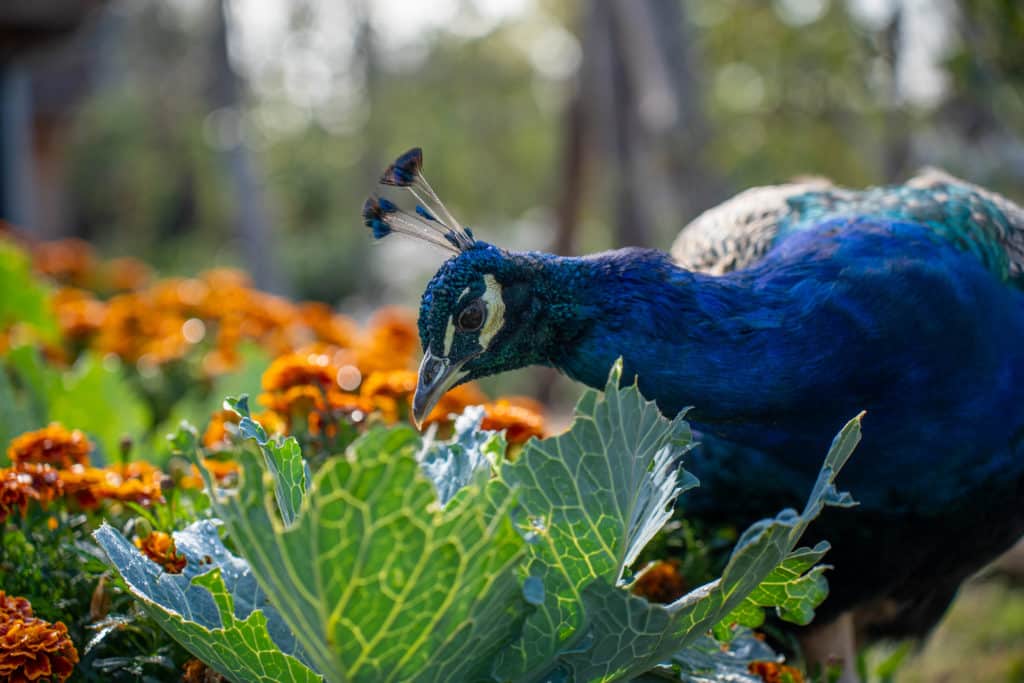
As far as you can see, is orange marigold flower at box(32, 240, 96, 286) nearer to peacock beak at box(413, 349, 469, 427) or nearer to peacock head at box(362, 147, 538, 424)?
peacock head at box(362, 147, 538, 424)

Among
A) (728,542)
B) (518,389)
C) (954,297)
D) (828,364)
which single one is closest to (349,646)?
(828,364)

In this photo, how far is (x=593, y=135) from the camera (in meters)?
7.64

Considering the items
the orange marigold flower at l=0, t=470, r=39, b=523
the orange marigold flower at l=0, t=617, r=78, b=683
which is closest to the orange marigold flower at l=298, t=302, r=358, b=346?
the orange marigold flower at l=0, t=470, r=39, b=523

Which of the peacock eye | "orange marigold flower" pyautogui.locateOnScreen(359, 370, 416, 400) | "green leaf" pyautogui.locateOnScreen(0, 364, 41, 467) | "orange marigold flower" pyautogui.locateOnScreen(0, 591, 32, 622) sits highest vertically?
the peacock eye

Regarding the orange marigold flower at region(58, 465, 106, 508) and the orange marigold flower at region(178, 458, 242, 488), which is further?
the orange marigold flower at region(178, 458, 242, 488)

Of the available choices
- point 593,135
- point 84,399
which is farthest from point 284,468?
point 593,135

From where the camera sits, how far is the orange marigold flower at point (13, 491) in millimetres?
1423

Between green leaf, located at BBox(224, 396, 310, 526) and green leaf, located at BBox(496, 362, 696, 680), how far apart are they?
A: 10.0 inches

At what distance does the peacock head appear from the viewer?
51.1 inches

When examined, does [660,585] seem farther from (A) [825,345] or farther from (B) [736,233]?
(B) [736,233]

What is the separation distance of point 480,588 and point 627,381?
49cm

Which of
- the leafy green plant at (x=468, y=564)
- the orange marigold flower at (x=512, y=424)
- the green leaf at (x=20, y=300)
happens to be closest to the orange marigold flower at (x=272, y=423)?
the orange marigold flower at (x=512, y=424)

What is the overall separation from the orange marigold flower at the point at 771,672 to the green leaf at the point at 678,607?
33 centimetres

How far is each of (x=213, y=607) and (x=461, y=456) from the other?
0.36m
